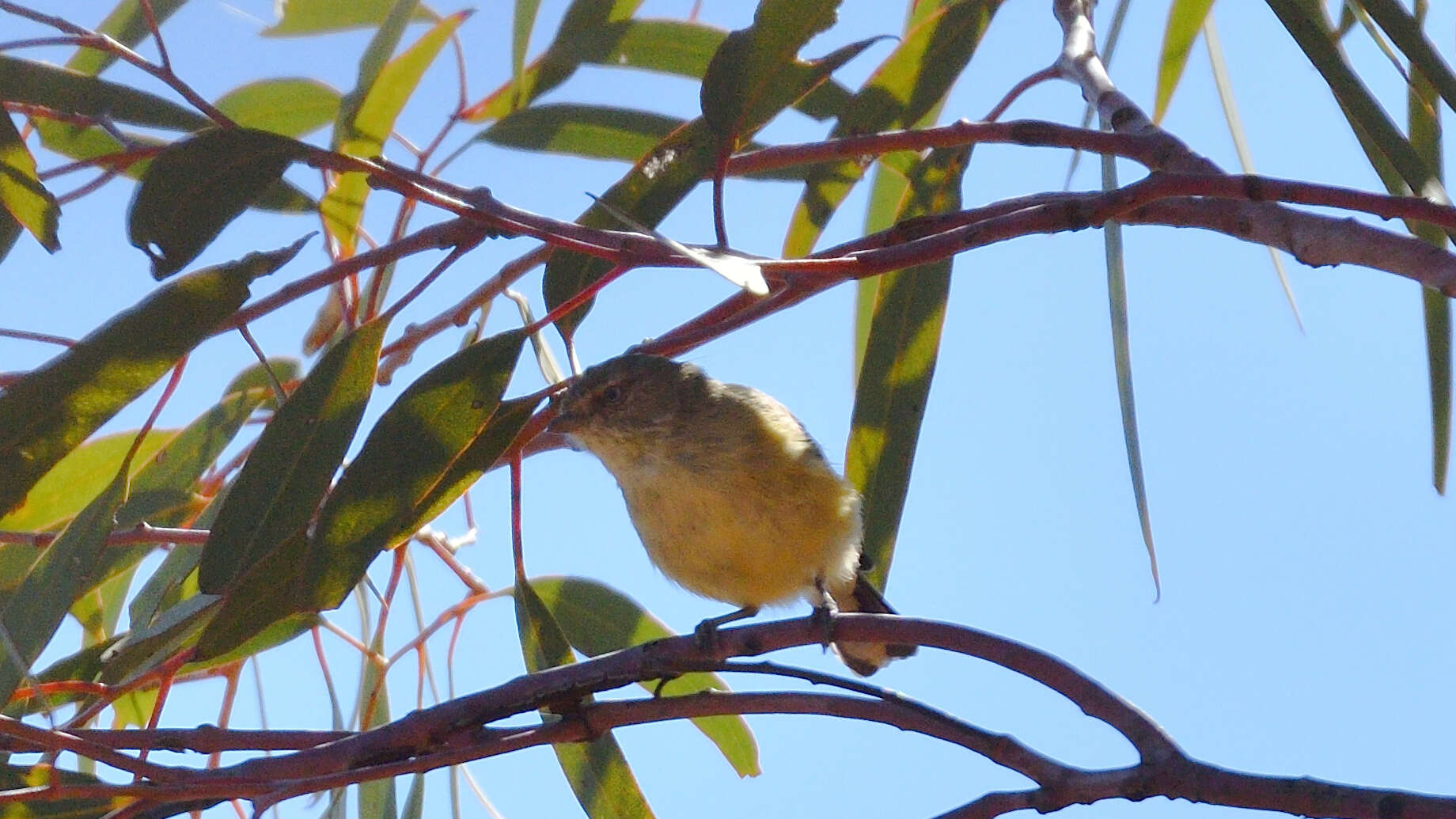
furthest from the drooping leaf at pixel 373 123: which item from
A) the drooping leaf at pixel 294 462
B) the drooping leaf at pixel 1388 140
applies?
the drooping leaf at pixel 1388 140

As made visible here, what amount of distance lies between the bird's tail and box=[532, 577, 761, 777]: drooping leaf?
55cm

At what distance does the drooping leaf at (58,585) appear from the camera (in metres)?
2.13

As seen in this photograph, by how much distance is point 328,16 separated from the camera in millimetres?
2943

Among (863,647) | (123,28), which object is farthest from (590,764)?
(123,28)

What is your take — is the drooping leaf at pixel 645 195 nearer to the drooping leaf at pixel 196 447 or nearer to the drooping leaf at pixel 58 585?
the drooping leaf at pixel 58 585

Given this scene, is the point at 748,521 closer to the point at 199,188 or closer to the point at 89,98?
the point at 199,188

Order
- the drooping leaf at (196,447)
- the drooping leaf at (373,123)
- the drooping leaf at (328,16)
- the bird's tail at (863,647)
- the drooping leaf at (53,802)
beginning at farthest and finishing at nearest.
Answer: the bird's tail at (863,647) → the drooping leaf at (328,16) → the drooping leaf at (196,447) → the drooping leaf at (373,123) → the drooping leaf at (53,802)

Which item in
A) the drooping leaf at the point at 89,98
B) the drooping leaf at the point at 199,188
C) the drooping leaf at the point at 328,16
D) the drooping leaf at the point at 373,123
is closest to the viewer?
the drooping leaf at the point at 199,188

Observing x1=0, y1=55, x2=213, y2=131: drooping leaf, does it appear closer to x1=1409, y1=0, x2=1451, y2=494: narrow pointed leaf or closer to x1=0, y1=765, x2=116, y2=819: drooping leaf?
x1=0, y1=765, x2=116, y2=819: drooping leaf

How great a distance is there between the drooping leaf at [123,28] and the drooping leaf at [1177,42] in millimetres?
1993

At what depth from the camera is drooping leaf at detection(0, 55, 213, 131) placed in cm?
239

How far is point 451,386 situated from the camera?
6.79ft

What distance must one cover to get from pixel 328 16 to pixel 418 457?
1.37 metres

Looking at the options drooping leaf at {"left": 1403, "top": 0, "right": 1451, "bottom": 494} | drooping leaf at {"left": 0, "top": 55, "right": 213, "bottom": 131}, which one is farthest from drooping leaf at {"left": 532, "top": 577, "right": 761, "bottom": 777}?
drooping leaf at {"left": 1403, "top": 0, "right": 1451, "bottom": 494}
